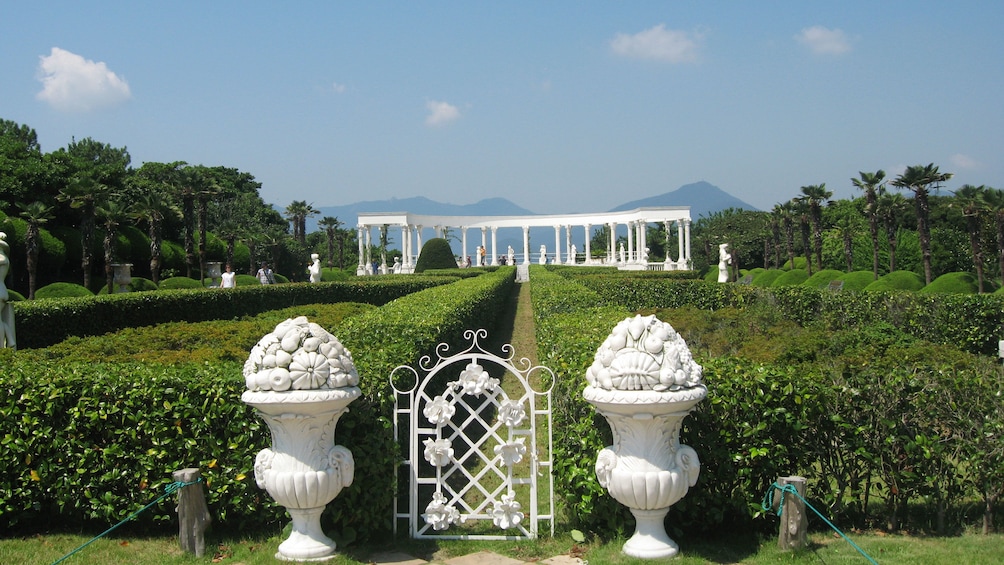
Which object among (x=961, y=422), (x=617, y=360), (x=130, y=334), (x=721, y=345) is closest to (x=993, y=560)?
(x=961, y=422)

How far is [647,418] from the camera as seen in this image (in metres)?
4.72

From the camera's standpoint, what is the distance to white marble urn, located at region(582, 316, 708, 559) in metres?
4.68

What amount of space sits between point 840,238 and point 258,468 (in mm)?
58798

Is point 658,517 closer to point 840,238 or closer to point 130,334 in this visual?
point 130,334

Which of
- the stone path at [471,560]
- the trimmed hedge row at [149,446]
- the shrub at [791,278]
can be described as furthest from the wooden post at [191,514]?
the shrub at [791,278]

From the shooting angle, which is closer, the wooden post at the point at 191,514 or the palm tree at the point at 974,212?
the wooden post at the point at 191,514

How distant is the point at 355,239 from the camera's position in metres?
96.3

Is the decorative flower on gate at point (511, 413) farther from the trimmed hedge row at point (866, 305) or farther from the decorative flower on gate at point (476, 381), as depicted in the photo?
the trimmed hedge row at point (866, 305)

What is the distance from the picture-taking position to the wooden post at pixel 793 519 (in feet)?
15.9

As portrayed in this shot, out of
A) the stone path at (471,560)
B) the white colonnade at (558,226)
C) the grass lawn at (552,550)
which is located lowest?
the stone path at (471,560)

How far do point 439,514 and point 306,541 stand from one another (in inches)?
35.8

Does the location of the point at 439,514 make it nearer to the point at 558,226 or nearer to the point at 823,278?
the point at 823,278

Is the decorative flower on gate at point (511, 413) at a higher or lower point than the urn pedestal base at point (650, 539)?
higher

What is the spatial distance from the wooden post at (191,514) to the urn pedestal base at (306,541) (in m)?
0.56
